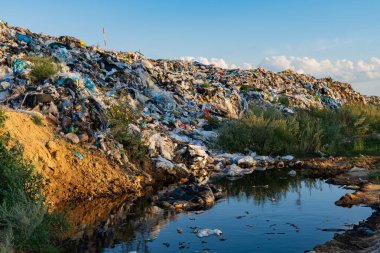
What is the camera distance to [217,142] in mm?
12312

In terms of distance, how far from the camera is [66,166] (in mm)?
7949

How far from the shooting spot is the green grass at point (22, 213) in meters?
4.93

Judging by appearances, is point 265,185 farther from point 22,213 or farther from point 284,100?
point 284,100

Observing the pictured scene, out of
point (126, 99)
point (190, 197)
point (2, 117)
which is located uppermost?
point (126, 99)

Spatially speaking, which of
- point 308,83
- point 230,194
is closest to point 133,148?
point 230,194

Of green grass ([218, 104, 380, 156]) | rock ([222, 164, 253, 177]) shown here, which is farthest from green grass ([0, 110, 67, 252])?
green grass ([218, 104, 380, 156])

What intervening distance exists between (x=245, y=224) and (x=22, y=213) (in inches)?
125

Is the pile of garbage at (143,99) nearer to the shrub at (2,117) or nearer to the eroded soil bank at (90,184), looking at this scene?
the eroded soil bank at (90,184)

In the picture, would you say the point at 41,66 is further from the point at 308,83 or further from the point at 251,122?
the point at 308,83

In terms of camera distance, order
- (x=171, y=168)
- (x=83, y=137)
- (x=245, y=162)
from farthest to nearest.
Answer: (x=245, y=162) < (x=171, y=168) < (x=83, y=137)

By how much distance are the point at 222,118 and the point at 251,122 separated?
2109 mm

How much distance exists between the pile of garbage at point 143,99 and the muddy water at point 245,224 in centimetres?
202

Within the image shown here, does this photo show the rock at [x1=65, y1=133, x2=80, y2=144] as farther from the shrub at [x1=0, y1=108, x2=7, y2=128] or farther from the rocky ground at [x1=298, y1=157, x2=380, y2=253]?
the rocky ground at [x1=298, y1=157, x2=380, y2=253]

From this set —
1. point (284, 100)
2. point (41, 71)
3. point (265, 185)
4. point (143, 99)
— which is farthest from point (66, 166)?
point (284, 100)
